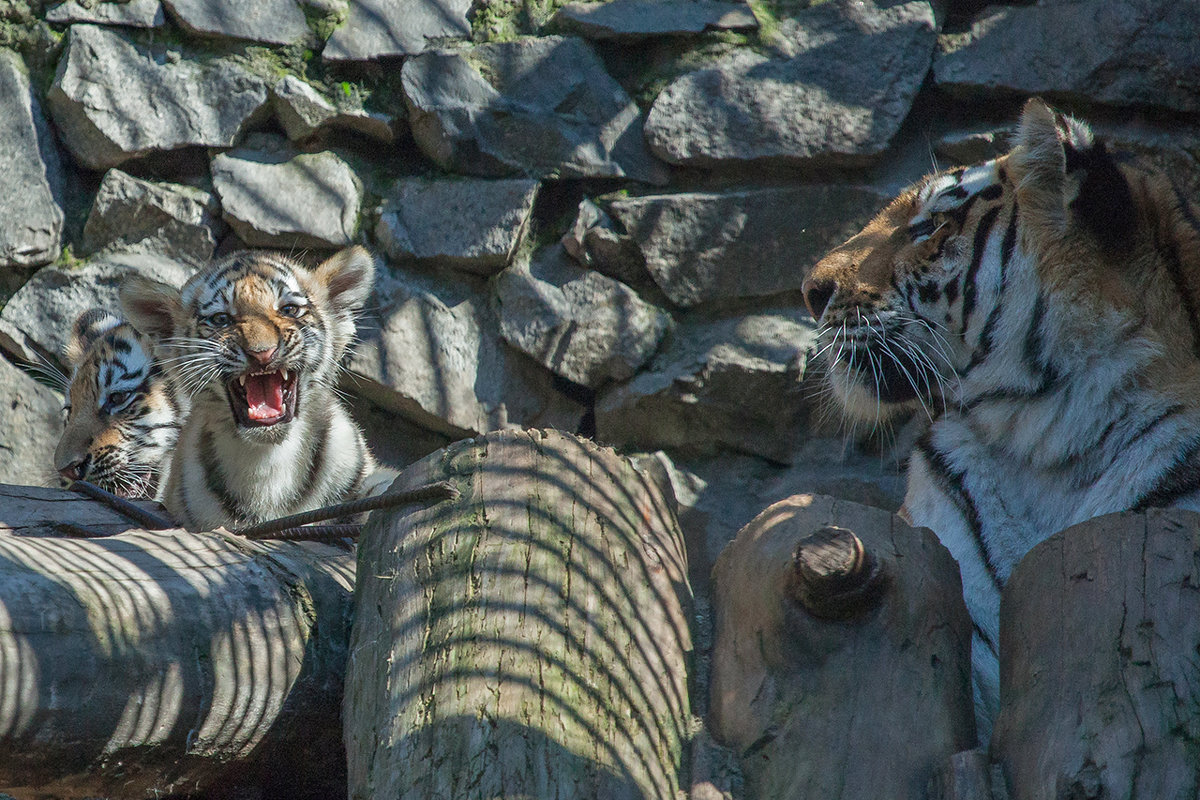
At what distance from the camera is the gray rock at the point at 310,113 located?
4.21 metres

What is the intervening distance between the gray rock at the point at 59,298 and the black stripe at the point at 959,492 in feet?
9.84

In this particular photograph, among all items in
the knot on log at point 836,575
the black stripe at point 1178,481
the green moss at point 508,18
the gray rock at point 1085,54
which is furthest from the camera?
the green moss at point 508,18

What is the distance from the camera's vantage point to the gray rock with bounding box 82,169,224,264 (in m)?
4.25

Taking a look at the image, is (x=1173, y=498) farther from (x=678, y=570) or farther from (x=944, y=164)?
(x=944, y=164)

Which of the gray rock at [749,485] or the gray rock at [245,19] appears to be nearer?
the gray rock at [749,485]

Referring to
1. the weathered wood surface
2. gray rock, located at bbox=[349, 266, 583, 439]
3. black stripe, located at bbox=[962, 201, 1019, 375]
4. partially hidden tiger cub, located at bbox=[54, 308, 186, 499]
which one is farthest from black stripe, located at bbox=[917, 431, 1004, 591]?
partially hidden tiger cub, located at bbox=[54, 308, 186, 499]

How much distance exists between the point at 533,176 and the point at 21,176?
1.92 metres

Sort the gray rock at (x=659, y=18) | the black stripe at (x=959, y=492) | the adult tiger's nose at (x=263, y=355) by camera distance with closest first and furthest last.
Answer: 1. the black stripe at (x=959, y=492)
2. the adult tiger's nose at (x=263, y=355)
3. the gray rock at (x=659, y=18)

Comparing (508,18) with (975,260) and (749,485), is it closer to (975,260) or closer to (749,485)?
(749,485)

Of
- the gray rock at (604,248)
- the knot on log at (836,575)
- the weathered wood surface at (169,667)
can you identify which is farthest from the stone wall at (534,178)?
the knot on log at (836,575)

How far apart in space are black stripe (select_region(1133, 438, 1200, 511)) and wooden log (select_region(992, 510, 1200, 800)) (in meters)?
0.46

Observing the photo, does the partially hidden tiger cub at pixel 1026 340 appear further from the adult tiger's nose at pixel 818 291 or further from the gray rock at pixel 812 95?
the gray rock at pixel 812 95

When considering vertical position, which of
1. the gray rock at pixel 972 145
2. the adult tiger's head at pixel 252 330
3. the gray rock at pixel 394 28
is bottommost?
the adult tiger's head at pixel 252 330

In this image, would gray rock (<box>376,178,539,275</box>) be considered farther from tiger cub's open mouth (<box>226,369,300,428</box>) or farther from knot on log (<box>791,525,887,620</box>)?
knot on log (<box>791,525,887,620</box>)
